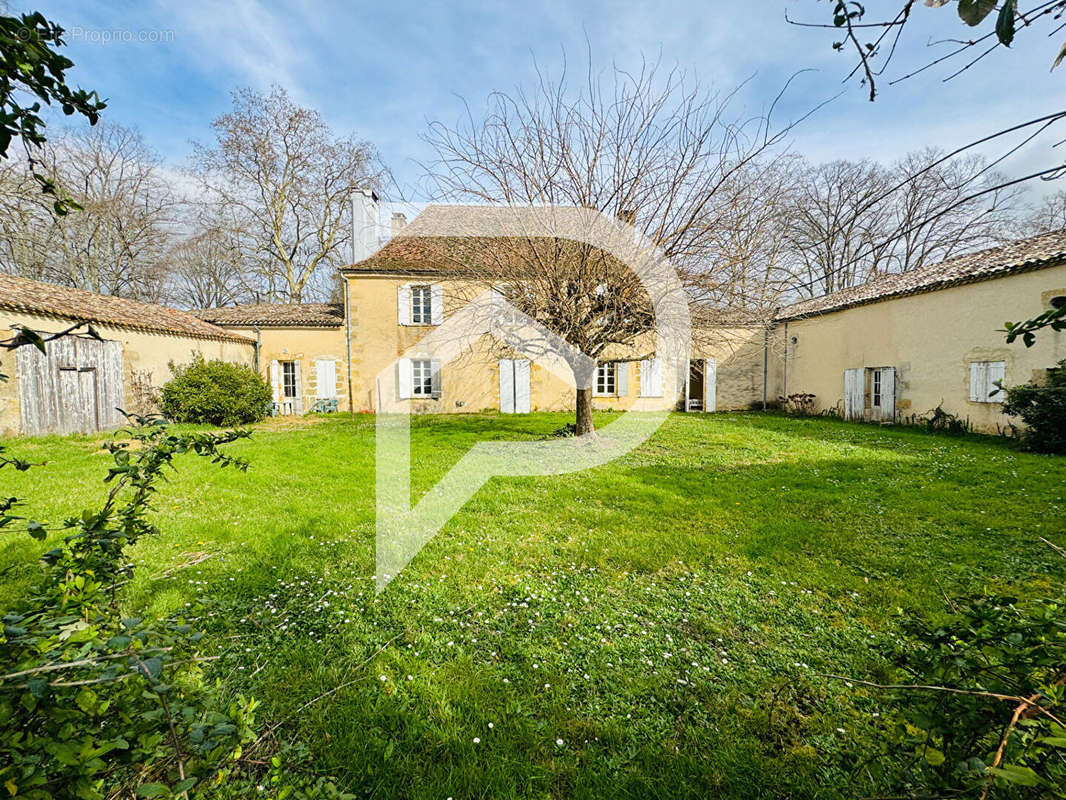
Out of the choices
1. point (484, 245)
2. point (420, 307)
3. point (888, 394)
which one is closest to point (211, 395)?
point (420, 307)

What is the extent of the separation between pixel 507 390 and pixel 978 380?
37.3ft

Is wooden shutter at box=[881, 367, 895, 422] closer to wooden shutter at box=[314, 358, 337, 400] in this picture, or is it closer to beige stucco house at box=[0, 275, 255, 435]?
wooden shutter at box=[314, 358, 337, 400]

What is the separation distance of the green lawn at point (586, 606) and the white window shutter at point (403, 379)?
8343 mm

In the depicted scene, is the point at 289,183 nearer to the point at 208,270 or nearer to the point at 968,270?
the point at 208,270

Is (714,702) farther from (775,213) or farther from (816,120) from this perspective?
(775,213)

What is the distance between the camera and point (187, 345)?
12.4 m

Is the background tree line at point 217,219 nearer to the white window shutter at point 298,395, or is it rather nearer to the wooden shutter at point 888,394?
the white window shutter at point 298,395

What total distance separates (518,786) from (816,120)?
2564 millimetres

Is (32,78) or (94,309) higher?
(94,309)

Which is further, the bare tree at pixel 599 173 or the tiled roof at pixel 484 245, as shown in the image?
the tiled roof at pixel 484 245

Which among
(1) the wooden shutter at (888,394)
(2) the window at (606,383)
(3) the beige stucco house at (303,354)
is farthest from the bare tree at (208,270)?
(1) the wooden shutter at (888,394)

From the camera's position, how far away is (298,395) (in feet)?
48.4

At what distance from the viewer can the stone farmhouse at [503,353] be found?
884 centimetres

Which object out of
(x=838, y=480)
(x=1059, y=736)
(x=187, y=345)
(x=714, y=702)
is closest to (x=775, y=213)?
(x=838, y=480)
